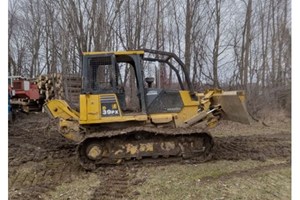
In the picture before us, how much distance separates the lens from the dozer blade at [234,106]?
6414 mm

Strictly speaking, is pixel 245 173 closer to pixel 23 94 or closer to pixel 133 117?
pixel 133 117

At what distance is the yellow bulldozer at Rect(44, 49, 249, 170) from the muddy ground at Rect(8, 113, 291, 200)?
263 mm

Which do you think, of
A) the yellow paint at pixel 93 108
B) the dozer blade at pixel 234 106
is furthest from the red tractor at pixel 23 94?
the dozer blade at pixel 234 106

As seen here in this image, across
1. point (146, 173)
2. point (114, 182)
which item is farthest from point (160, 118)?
point (114, 182)

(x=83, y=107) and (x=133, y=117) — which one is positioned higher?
(x=83, y=107)

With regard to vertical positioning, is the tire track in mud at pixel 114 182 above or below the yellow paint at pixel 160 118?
below

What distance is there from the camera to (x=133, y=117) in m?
6.31

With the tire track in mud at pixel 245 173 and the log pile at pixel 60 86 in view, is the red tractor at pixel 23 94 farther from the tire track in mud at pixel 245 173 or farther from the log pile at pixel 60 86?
the tire track in mud at pixel 245 173

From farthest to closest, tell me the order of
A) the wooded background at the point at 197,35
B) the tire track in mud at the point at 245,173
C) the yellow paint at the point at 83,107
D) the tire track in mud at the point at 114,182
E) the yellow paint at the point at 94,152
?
the wooded background at the point at 197,35 → the yellow paint at the point at 83,107 → the yellow paint at the point at 94,152 → the tire track in mud at the point at 245,173 → the tire track in mud at the point at 114,182

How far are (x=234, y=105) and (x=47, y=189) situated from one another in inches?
153

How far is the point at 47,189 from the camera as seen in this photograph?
4.98 metres

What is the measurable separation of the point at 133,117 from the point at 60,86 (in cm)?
1030

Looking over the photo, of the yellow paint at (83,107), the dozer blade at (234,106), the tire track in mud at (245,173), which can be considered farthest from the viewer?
the dozer blade at (234,106)

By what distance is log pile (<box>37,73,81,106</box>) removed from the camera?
49.4 ft
